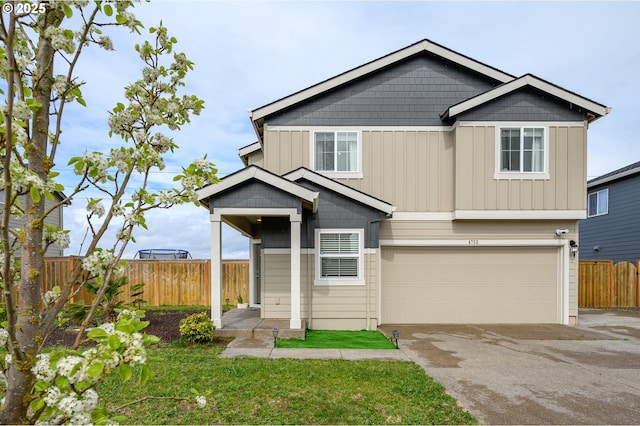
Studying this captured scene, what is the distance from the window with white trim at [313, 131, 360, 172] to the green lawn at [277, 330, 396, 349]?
434cm

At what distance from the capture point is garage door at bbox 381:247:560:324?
10.0 meters

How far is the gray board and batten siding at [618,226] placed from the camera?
15.3 metres

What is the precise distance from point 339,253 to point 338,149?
2968 millimetres

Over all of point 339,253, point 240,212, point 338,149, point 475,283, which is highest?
point 338,149

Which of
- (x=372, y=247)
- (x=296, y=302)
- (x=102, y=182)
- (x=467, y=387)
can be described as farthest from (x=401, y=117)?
(x=102, y=182)

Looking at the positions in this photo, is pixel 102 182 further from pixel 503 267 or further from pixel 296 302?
pixel 503 267

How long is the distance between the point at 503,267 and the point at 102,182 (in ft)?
34.5

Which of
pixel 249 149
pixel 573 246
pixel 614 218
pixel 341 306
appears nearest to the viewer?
pixel 341 306

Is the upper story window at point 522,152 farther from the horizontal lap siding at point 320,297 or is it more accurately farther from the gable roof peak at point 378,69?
the horizontal lap siding at point 320,297

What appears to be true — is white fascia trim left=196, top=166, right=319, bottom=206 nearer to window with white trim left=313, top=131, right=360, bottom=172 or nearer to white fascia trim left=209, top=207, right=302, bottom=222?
white fascia trim left=209, top=207, right=302, bottom=222

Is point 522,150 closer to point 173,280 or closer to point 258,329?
point 258,329

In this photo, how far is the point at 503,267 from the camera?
10.1 meters

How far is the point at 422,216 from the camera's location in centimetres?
998

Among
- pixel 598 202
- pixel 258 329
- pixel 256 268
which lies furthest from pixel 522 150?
pixel 598 202
